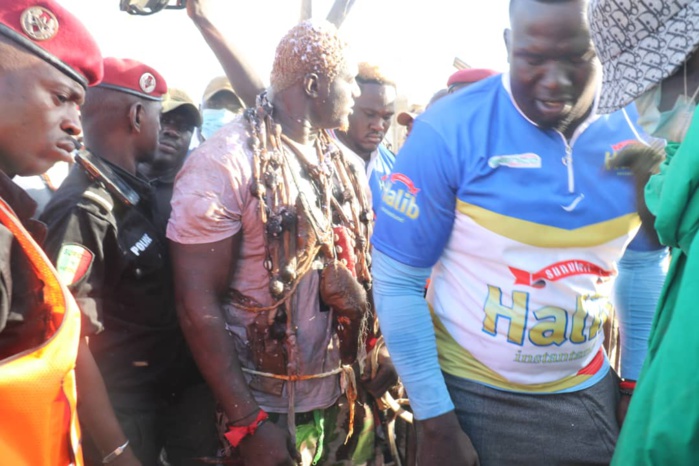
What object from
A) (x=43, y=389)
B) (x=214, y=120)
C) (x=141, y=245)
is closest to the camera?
(x=43, y=389)

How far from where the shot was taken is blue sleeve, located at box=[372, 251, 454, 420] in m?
1.88

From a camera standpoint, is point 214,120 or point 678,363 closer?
point 678,363

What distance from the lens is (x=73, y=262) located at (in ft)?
6.27

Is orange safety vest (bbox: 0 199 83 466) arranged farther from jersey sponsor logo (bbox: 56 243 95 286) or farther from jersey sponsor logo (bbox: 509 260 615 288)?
jersey sponsor logo (bbox: 509 260 615 288)

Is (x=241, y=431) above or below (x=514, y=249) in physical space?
below

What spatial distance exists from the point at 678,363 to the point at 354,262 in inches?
62.7

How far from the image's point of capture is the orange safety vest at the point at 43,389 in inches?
48.8

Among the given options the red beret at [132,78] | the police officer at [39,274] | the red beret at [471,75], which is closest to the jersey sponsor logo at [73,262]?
the police officer at [39,274]

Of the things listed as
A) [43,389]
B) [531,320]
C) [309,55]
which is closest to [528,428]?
[531,320]

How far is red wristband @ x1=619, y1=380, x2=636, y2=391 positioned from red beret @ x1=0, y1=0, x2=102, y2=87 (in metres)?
2.07

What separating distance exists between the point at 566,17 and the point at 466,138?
0.44m

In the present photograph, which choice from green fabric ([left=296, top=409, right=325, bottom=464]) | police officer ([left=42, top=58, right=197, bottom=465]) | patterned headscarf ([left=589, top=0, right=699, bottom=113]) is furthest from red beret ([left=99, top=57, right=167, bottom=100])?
patterned headscarf ([left=589, top=0, right=699, bottom=113])

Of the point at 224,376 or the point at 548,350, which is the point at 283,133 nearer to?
the point at 224,376

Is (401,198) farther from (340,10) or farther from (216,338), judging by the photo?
(340,10)
